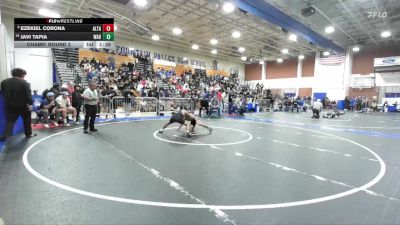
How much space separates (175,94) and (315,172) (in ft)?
53.9

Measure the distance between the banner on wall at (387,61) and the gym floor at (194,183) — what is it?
981 inches

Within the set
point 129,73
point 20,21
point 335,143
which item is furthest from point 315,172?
point 129,73

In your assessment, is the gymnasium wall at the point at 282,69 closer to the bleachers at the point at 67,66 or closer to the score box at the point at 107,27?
the bleachers at the point at 67,66

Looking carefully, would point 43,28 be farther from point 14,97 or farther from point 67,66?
point 67,66

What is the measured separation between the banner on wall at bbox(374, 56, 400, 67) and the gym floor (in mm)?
24918

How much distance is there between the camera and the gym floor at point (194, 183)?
2629 mm

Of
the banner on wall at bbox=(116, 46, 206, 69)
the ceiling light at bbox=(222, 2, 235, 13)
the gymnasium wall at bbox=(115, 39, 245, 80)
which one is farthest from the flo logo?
the banner on wall at bbox=(116, 46, 206, 69)

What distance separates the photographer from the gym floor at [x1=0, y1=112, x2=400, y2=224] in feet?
8.63

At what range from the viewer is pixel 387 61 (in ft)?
83.9

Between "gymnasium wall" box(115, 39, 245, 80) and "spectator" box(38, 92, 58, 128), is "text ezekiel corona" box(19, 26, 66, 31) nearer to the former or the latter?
"spectator" box(38, 92, 58, 128)

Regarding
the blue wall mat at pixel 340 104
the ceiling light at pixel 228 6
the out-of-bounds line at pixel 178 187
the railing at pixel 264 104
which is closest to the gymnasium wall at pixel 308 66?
the blue wall mat at pixel 340 104

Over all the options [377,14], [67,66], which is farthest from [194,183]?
[377,14]

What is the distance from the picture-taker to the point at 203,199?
3.02 metres

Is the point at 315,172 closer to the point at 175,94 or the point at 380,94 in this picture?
the point at 175,94
